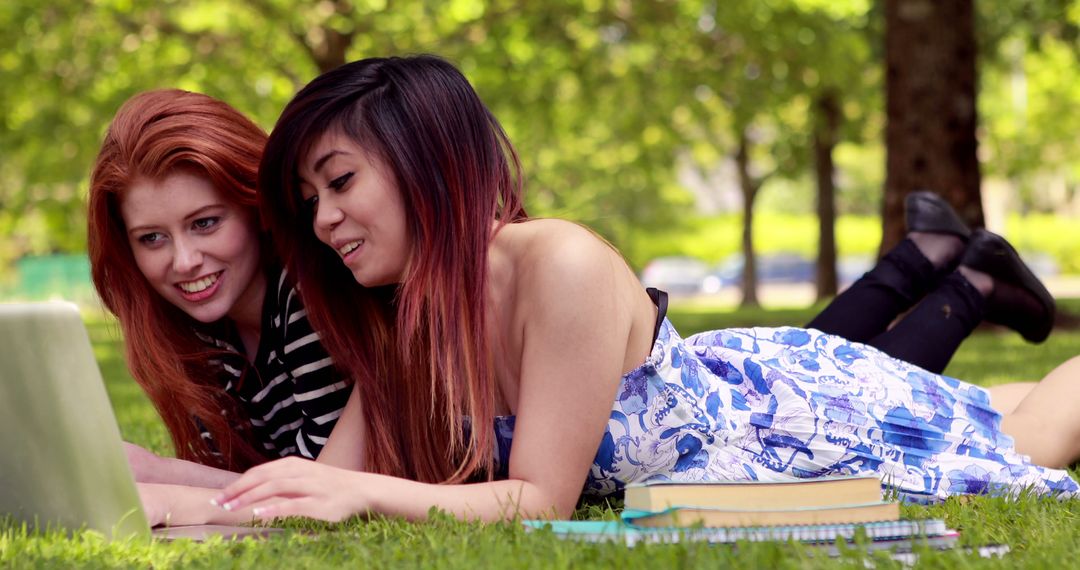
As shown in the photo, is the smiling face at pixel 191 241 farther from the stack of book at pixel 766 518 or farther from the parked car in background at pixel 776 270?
the parked car in background at pixel 776 270

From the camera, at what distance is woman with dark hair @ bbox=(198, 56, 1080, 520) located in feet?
9.11

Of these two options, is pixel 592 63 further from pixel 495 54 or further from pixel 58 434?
pixel 58 434

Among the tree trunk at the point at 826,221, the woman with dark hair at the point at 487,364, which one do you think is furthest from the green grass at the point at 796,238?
the woman with dark hair at the point at 487,364

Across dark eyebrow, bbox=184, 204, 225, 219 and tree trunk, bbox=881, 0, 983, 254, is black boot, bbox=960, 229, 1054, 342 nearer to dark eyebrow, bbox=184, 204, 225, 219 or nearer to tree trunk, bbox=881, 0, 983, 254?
dark eyebrow, bbox=184, 204, 225, 219

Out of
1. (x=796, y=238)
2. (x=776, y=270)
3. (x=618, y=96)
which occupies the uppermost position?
(x=618, y=96)

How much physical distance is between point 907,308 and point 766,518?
96.2 inches

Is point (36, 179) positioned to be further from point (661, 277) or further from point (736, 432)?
point (661, 277)

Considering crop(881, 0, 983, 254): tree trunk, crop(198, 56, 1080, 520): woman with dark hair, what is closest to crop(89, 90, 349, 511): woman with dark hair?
crop(198, 56, 1080, 520): woman with dark hair

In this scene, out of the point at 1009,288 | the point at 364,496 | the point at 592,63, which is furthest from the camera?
the point at 592,63

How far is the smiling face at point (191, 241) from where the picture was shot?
333 centimetres

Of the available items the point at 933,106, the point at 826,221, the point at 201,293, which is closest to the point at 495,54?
the point at 933,106

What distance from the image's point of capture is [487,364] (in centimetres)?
294

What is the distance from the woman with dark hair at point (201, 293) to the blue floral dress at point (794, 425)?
80 cm

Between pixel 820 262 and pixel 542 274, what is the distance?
644 inches
